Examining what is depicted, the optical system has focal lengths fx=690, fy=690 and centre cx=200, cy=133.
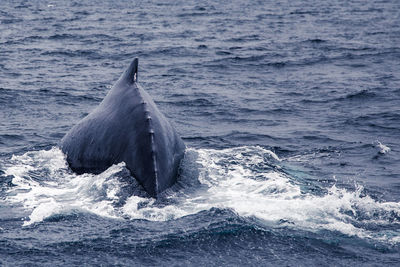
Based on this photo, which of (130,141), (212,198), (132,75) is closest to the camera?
(130,141)

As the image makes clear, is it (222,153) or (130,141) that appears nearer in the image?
(130,141)

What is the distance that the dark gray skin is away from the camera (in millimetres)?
9703

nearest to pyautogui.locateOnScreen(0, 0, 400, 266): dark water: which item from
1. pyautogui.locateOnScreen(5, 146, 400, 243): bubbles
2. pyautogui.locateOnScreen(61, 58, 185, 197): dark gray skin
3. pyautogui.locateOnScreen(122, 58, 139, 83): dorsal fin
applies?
pyautogui.locateOnScreen(5, 146, 400, 243): bubbles

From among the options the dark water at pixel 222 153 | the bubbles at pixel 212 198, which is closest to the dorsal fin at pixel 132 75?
the bubbles at pixel 212 198

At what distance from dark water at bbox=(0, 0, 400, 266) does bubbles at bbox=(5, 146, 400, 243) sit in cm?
3

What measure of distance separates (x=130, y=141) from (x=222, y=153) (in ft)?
12.8

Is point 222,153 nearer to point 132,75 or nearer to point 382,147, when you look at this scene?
point 132,75

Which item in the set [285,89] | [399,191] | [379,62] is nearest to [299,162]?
[399,191]

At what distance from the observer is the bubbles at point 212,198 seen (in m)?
9.27

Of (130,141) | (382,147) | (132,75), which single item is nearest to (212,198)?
(130,141)

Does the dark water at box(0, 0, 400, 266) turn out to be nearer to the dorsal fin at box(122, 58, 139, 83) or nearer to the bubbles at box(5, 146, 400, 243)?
the bubbles at box(5, 146, 400, 243)

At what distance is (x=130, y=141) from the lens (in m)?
10.1

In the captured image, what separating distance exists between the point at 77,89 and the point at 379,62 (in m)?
12.6

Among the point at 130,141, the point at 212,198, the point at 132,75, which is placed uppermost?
the point at 132,75
